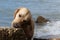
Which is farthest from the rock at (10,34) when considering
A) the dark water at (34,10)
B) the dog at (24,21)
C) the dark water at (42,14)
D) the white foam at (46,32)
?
the dark water at (34,10)

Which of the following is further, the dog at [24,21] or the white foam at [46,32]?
the white foam at [46,32]

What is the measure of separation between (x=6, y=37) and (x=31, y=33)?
5.29 feet

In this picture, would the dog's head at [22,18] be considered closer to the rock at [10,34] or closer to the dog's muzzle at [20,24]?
the dog's muzzle at [20,24]

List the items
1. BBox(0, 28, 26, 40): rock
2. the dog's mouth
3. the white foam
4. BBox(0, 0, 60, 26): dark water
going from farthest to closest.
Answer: BBox(0, 0, 60, 26): dark water < the white foam < the dog's mouth < BBox(0, 28, 26, 40): rock

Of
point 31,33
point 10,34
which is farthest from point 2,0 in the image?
point 10,34

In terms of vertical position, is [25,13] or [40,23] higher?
[25,13]

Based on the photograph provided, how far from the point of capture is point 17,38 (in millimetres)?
4613

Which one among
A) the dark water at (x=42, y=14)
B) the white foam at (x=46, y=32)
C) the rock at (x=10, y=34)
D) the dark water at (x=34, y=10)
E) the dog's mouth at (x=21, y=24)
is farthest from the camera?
the dark water at (x=34, y=10)

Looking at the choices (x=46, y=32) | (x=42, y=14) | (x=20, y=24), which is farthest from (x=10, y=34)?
(x=42, y=14)

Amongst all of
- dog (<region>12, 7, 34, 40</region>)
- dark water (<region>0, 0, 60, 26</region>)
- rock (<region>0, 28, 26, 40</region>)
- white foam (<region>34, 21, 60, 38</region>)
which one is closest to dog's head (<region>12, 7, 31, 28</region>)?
dog (<region>12, 7, 34, 40</region>)

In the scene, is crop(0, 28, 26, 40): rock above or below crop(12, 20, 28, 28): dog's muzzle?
above

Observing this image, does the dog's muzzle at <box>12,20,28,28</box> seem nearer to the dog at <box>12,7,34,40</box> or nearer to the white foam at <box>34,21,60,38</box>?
the dog at <box>12,7,34,40</box>

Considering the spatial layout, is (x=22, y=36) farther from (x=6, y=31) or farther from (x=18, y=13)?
(x=18, y=13)

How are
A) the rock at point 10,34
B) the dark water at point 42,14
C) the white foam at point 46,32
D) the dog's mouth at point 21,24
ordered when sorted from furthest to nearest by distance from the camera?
the dark water at point 42,14 < the white foam at point 46,32 < the dog's mouth at point 21,24 < the rock at point 10,34
